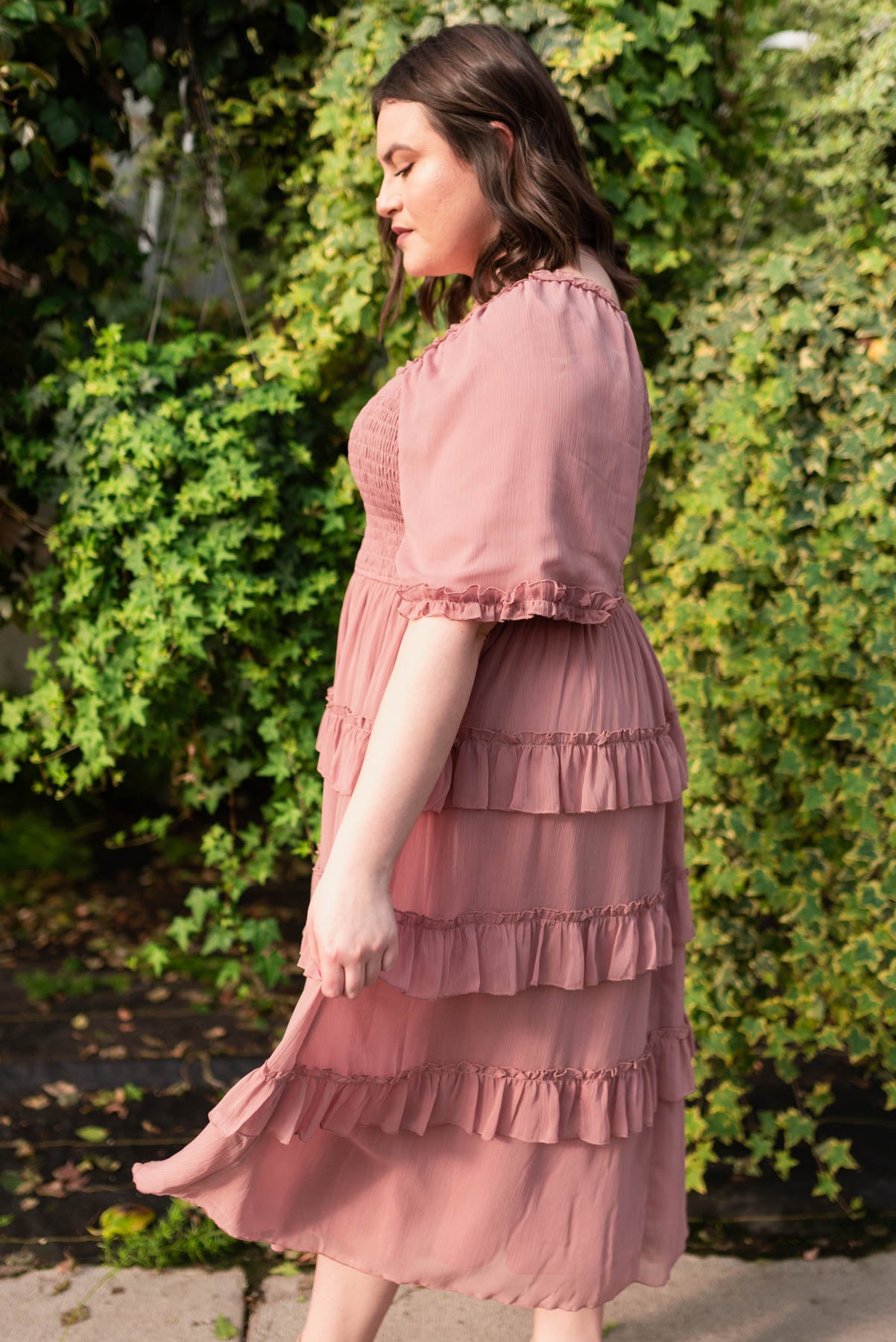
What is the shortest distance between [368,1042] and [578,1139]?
0.95 ft

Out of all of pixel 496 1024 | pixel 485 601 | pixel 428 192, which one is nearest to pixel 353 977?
pixel 496 1024

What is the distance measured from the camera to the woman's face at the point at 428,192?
4.39ft

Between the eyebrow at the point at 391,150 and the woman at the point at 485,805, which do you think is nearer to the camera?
the woman at the point at 485,805

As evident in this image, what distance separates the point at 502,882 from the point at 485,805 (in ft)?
0.31

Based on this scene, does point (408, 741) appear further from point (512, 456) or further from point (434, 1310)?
point (434, 1310)

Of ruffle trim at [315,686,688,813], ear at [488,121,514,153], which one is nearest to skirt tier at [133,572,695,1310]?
ruffle trim at [315,686,688,813]

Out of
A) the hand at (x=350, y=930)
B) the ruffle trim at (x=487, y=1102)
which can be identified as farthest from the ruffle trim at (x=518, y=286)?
the ruffle trim at (x=487, y=1102)

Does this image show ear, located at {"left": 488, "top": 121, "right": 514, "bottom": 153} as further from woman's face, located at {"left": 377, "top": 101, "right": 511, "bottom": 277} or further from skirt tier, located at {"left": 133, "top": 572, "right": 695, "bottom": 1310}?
skirt tier, located at {"left": 133, "top": 572, "right": 695, "bottom": 1310}

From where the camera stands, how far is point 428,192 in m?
1.35

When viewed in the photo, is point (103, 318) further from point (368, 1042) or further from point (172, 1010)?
point (368, 1042)

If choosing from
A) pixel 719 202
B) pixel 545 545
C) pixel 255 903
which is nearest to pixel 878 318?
pixel 719 202

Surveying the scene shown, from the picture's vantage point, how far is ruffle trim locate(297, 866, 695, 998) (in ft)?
4.42

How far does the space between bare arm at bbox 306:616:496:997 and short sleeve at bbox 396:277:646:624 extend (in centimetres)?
5

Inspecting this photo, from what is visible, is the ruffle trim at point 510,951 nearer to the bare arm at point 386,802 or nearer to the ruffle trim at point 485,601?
the bare arm at point 386,802
